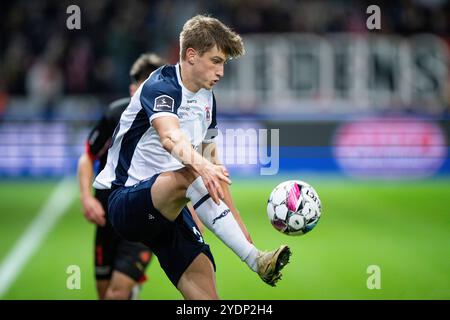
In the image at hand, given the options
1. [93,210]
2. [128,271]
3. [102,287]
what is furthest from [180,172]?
[102,287]

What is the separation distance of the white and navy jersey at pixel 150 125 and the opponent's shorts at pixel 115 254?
Result: 4.38ft

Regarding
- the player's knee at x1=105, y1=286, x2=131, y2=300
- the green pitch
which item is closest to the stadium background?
the green pitch

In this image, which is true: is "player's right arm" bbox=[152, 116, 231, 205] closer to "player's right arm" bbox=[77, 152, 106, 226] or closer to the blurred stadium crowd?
"player's right arm" bbox=[77, 152, 106, 226]

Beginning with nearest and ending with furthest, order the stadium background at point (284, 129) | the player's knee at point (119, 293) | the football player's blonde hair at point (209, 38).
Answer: the football player's blonde hair at point (209, 38)
the player's knee at point (119, 293)
the stadium background at point (284, 129)

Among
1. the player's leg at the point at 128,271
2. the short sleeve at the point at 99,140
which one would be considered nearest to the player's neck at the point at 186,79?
the short sleeve at the point at 99,140

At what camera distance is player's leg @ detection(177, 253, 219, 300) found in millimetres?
5035

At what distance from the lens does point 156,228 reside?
4.97 m

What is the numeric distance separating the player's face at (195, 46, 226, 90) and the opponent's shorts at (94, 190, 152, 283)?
1826 millimetres

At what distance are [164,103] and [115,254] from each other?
2.31 metres

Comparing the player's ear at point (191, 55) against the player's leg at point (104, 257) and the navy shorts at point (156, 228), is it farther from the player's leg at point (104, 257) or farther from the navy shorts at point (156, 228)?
the player's leg at point (104, 257)

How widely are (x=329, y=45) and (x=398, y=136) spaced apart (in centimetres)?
335

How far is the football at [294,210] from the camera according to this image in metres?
5.09

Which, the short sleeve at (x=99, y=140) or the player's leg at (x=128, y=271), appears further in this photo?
the player's leg at (x=128, y=271)

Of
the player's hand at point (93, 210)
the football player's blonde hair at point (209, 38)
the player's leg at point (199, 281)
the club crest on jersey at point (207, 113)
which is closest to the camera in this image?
the football player's blonde hair at point (209, 38)
